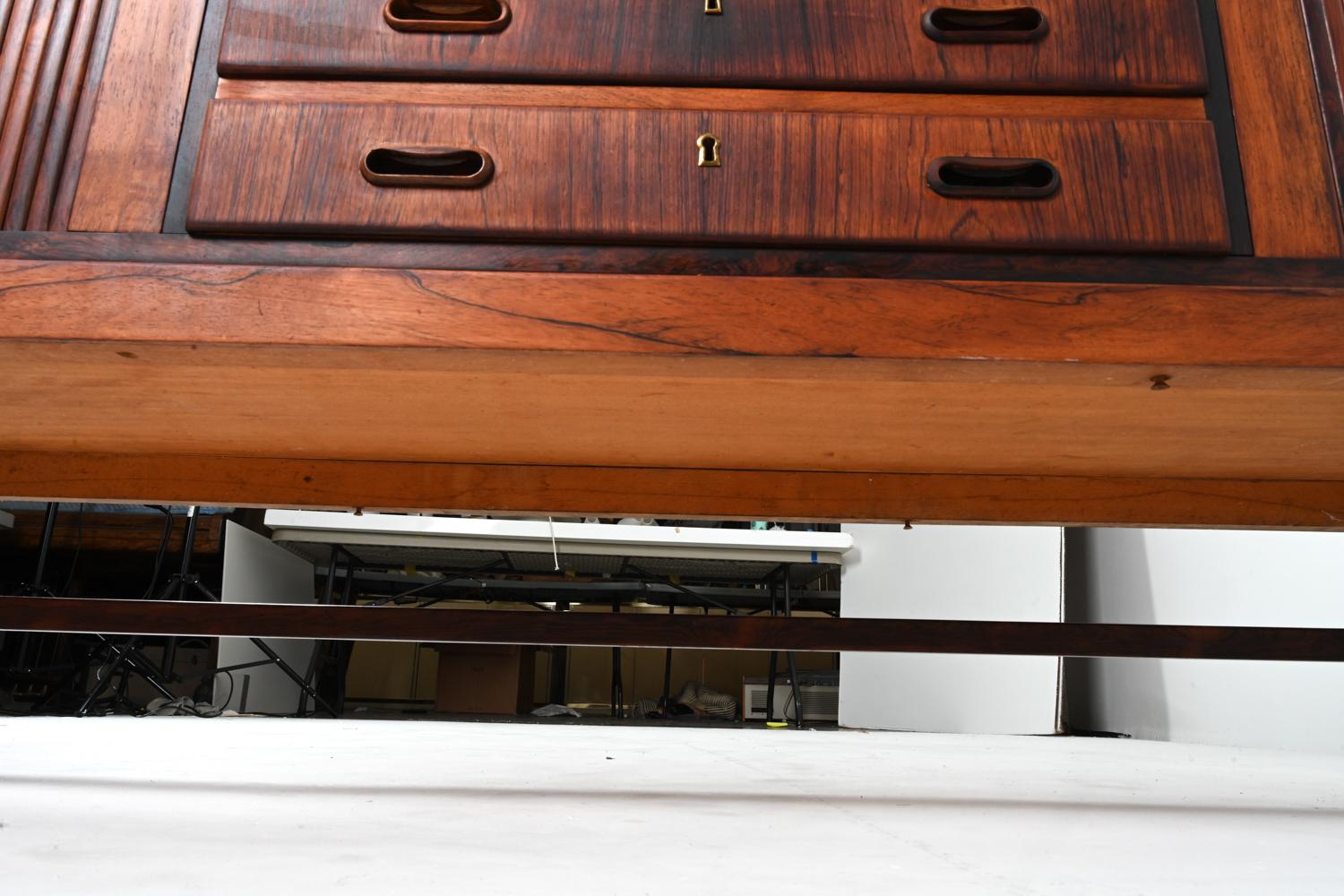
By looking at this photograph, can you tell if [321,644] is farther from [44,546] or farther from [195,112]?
[195,112]

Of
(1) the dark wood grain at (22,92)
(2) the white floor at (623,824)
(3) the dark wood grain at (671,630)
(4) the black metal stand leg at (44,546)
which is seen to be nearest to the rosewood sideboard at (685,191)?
(1) the dark wood grain at (22,92)

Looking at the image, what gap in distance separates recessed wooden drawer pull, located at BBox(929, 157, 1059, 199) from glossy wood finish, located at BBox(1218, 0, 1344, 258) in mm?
132

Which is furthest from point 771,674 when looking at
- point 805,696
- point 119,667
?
point 119,667

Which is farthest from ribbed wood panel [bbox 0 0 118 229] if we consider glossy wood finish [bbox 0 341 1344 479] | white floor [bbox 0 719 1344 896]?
white floor [bbox 0 719 1344 896]

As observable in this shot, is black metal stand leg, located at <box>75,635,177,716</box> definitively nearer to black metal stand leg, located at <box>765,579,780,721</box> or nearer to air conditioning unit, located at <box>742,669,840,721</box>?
black metal stand leg, located at <box>765,579,780,721</box>

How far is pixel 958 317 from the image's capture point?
0.56 meters

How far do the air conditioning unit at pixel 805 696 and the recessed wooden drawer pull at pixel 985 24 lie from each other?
10.6ft

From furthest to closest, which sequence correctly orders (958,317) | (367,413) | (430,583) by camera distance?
(430,583)
(367,413)
(958,317)

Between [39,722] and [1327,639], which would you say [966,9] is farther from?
[39,722]

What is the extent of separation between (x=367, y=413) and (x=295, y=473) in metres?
0.23

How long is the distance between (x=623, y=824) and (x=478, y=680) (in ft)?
9.32

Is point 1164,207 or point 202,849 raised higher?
point 1164,207

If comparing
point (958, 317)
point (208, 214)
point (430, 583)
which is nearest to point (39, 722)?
point (430, 583)

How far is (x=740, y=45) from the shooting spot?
2.02ft
